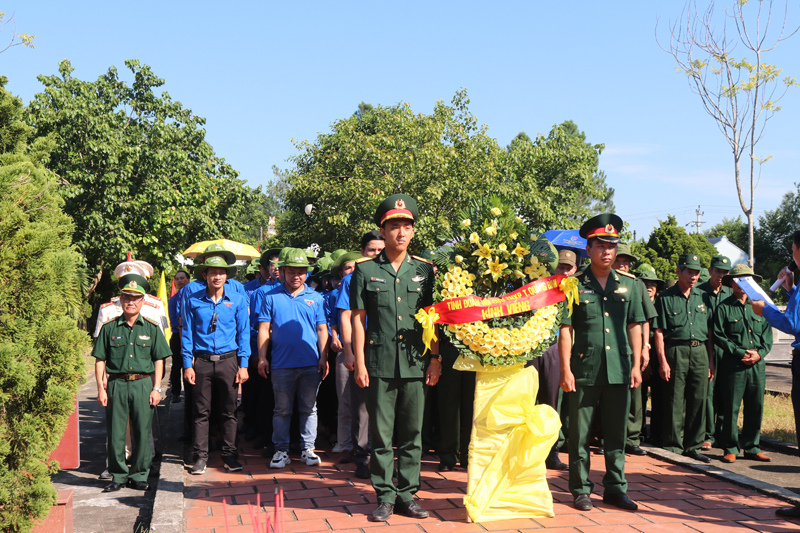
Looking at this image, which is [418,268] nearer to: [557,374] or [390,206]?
[390,206]

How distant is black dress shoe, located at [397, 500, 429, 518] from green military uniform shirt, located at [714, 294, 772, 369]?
4451mm

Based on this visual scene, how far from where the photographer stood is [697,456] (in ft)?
23.6

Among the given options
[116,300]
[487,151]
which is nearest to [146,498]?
[116,300]

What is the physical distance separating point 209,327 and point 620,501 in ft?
12.8

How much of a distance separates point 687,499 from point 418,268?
9.06 feet

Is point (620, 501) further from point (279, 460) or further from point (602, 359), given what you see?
point (279, 460)

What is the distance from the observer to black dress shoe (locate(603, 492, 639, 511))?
201 inches

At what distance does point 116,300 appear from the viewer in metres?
7.52

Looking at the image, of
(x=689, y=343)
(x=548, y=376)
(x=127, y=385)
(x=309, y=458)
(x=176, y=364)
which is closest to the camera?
(x=127, y=385)

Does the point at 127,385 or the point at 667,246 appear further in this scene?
the point at 667,246

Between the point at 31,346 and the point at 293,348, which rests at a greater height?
the point at 31,346

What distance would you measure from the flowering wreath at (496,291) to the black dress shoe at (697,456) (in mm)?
3049

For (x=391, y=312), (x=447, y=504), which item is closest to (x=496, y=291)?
(x=391, y=312)

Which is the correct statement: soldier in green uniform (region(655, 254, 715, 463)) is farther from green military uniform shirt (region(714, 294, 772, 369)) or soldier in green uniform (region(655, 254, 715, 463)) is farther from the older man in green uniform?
the older man in green uniform
